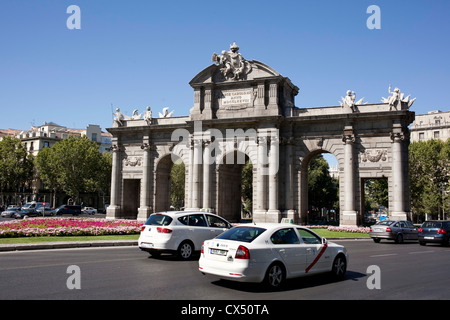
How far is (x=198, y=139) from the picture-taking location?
3650 cm

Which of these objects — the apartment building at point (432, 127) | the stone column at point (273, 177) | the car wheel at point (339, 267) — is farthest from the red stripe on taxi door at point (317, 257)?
the apartment building at point (432, 127)

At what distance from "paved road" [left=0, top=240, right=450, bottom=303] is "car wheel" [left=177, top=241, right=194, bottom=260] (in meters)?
0.36

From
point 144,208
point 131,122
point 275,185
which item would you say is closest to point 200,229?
point 275,185

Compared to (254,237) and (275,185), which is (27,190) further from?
(254,237)

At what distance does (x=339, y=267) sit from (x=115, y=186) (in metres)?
33.8

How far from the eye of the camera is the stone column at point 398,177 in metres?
30.7

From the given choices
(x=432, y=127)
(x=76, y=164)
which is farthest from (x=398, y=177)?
(x=432, y=127)

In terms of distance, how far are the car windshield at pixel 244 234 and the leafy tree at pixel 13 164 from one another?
7630 centimetres

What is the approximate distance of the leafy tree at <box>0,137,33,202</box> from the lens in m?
75.5

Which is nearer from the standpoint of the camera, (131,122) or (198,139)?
(198,139)

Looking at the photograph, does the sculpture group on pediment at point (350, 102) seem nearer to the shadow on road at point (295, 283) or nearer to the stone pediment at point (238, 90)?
the stone pediment at point (238, 90)

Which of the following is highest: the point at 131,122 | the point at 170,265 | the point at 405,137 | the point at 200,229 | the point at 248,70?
the point at 248,70

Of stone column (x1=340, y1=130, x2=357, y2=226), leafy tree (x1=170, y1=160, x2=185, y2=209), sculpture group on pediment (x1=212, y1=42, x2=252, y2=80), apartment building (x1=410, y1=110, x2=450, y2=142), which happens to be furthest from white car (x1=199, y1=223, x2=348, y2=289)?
apartment building (x1=410, y1=110, x2=450, y2=142)
